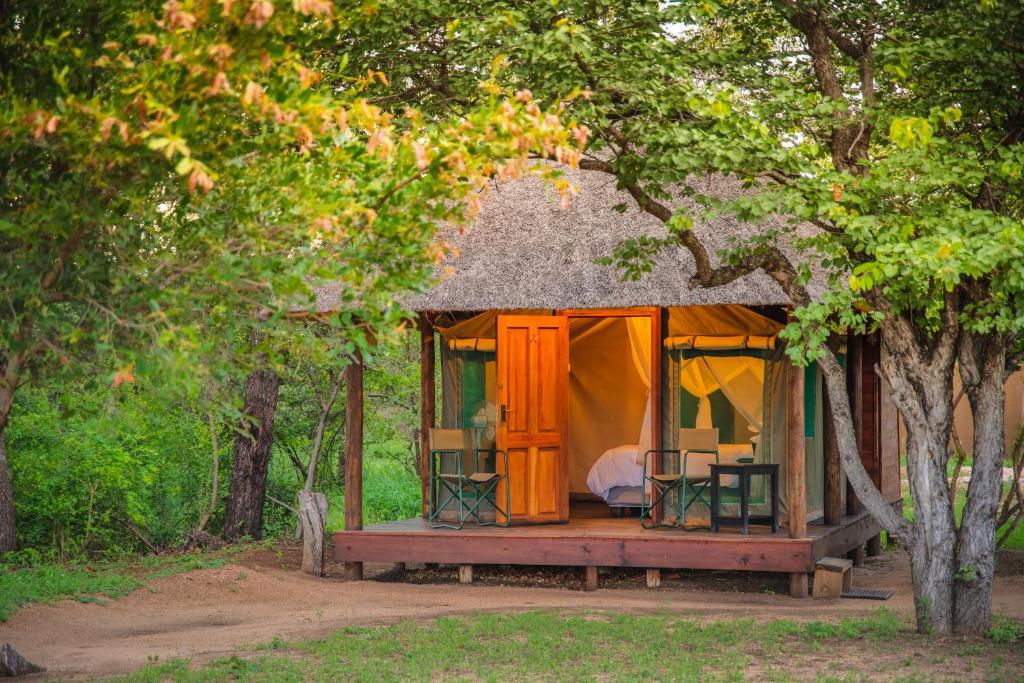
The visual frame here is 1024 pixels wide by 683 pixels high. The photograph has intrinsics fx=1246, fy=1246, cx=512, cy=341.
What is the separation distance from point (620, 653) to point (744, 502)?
8.86ft

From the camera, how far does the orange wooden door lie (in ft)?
31.0

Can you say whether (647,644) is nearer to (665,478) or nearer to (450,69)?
(665,478)

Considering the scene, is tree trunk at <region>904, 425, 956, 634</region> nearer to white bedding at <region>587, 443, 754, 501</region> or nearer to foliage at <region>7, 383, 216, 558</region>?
white bedding at <region>587, 443, 754, 501</region>

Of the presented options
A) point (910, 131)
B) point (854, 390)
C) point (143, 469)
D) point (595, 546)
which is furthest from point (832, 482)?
point (143, 469)

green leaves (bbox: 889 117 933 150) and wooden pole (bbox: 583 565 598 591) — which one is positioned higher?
green leaves (bbox: 889 117 933 150)

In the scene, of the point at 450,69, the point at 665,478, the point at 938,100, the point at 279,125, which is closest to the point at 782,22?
the point at 938,100

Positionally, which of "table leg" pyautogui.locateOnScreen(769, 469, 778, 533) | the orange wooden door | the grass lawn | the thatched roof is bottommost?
the grass lawn

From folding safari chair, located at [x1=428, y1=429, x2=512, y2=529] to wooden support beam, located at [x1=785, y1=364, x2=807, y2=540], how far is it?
6.97 ft

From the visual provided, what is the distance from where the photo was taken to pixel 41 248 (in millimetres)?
4160

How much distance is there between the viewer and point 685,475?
29.9 ft

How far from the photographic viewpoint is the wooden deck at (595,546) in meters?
8.47

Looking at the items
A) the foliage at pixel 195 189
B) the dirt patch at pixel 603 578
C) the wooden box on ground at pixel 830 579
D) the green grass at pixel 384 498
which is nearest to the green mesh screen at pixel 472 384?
the dirt patch at pixel 603 578

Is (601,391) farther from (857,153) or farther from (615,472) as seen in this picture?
(857,153)

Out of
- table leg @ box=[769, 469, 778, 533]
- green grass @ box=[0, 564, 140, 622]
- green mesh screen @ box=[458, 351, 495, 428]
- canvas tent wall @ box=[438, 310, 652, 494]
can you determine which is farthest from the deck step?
green grass @ box=[0, 564, 140, 622]
